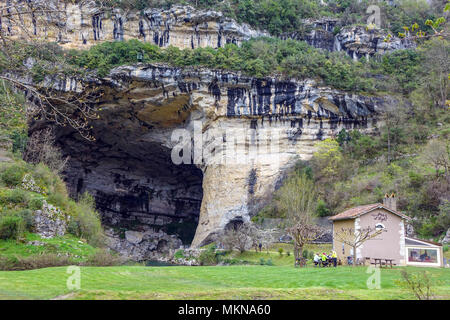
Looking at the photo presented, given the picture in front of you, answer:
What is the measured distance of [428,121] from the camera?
48.5 metres

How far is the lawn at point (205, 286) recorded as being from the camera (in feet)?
37.5

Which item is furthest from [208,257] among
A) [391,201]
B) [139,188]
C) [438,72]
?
[438,72]

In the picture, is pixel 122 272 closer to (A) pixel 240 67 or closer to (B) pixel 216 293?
(B) pixel 216 293

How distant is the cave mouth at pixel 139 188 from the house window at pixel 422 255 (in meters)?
38.7

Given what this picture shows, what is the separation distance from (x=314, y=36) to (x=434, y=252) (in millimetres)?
44056

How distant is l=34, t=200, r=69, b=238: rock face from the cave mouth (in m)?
30.8

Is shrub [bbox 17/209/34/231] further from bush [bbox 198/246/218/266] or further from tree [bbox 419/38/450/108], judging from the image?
tree [bbox 419/38/450/108]

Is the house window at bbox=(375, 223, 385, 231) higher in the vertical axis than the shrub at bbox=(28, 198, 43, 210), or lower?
lower

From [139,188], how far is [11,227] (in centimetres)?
4346

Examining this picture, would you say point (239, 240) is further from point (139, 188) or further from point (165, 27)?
point (139, 188)

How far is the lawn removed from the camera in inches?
450

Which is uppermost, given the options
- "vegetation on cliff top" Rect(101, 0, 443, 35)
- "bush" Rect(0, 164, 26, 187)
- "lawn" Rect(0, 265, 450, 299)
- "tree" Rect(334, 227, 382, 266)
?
"vegetation on cliff top" Rect(101, 0, 443, 35)

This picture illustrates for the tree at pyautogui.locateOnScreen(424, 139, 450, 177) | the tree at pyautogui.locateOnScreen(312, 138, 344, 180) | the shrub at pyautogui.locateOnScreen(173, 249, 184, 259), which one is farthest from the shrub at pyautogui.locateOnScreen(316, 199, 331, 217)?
the shrub at pyautogui.locateOnScreen(173, 249, 184, 259)

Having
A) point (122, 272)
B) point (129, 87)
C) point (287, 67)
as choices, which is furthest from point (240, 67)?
point (122, 272)
